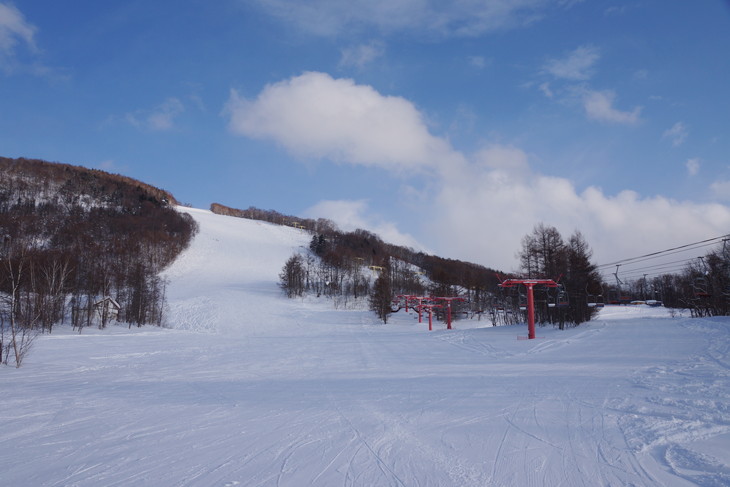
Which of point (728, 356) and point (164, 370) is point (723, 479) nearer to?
point (728, 356)

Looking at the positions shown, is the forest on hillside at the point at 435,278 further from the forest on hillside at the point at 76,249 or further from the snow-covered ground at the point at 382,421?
the forest on hillside at the point at 76,249

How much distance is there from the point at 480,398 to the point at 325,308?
62050 millimetres

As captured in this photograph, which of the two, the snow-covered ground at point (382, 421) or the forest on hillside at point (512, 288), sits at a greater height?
the forest on hillside at point (512, 288)

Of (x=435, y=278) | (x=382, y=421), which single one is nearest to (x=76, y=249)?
(x=435, y=278)

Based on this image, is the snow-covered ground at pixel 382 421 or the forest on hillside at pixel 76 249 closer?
the snow-covered ground at pixel 382 421

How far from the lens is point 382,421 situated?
750cm

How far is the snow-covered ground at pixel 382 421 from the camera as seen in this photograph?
506 cm

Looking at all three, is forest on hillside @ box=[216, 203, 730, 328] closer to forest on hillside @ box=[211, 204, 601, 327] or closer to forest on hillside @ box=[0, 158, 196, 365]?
forest on hillside @ box=[211, 204, 601, 327]

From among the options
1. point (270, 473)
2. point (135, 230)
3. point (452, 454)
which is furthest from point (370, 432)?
point (135, 230)

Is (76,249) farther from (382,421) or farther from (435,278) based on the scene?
(382,421)

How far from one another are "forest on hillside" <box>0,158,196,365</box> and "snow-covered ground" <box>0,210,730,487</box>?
957 cm

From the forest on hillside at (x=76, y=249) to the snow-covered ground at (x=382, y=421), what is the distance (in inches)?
377

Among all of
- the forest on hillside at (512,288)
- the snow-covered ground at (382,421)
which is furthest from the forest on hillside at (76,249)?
the forest on hillside at (512,288)

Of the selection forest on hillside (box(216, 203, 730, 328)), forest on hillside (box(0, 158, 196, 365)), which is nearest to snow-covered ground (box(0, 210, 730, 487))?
forest on hillside (box(0, 158, 196, 365))
